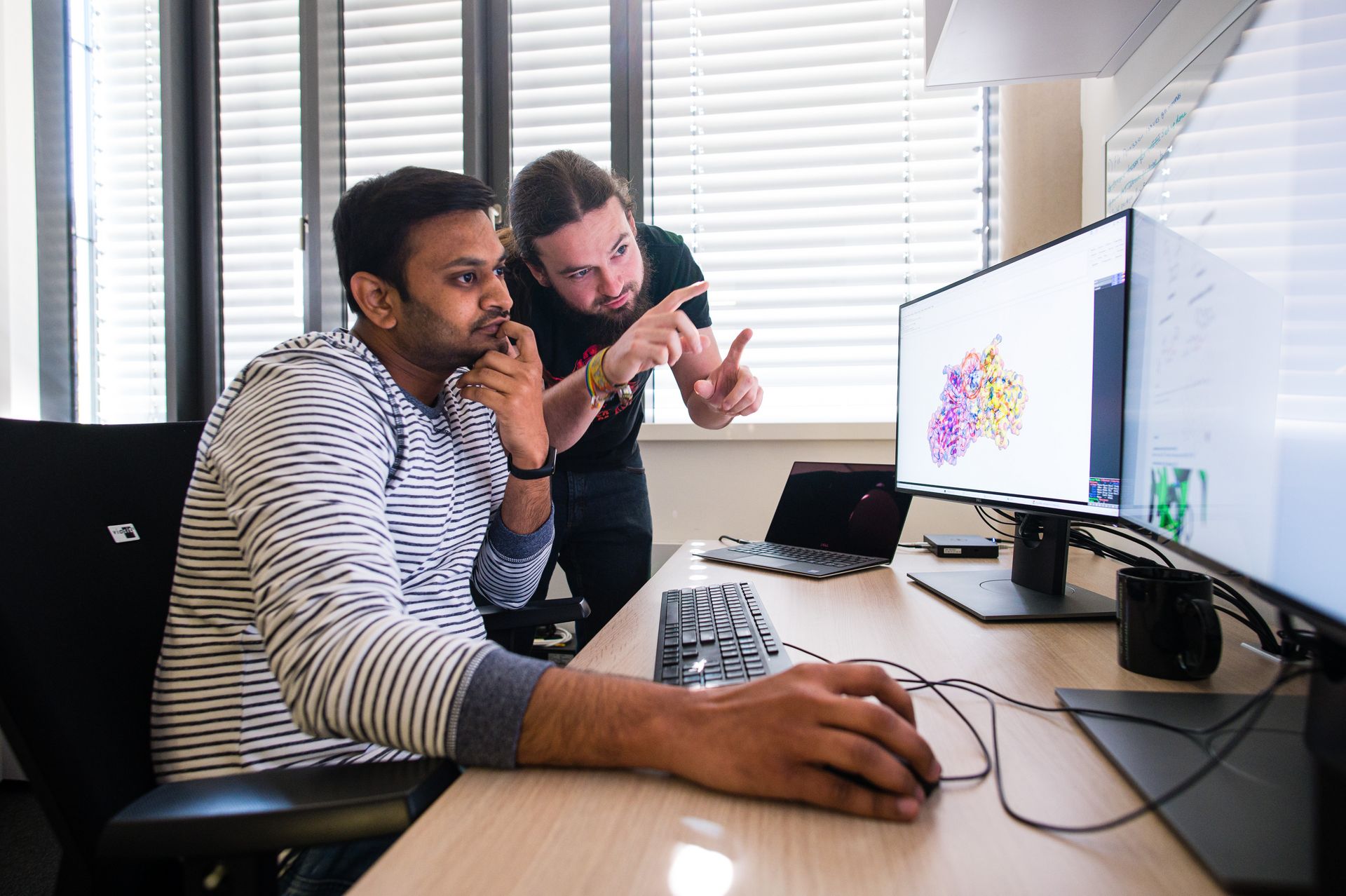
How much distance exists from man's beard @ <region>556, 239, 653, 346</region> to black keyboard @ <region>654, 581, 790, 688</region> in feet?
2.52

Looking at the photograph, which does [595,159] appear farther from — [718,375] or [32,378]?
[32,378]

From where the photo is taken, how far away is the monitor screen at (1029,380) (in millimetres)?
861

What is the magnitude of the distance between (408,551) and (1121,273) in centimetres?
92

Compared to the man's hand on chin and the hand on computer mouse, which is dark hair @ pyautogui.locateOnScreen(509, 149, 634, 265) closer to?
the man's hand on chin

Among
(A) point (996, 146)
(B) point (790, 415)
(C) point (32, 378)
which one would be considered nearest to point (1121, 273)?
(B) point (790, 415)

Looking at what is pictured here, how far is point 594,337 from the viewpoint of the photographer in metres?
1.69

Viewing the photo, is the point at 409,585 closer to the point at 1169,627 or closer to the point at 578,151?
the point at 1169,627

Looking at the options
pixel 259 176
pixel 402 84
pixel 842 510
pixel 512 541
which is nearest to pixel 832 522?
pixel 842 510

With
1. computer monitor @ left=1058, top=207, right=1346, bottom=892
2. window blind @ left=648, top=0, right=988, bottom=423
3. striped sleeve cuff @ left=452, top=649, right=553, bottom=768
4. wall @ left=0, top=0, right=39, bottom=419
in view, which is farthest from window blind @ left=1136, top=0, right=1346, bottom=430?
wall @ left=0, top=0, right=39, bottom=419

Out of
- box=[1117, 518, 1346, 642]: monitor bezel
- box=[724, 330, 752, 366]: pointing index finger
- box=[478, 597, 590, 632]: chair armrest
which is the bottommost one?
box=[478, 597, 590, 632]: chair armrest

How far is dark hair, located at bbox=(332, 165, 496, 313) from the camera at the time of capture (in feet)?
3.46

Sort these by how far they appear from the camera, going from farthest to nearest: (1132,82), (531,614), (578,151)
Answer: (578,151) → (1132,82) → (531,614)

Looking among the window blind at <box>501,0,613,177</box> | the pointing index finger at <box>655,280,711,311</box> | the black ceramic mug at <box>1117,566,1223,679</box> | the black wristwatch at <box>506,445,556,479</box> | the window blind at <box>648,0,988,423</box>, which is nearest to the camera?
the black ceramic mug at <box>1117,566,1223,679</box>

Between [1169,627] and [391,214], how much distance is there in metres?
1.09
